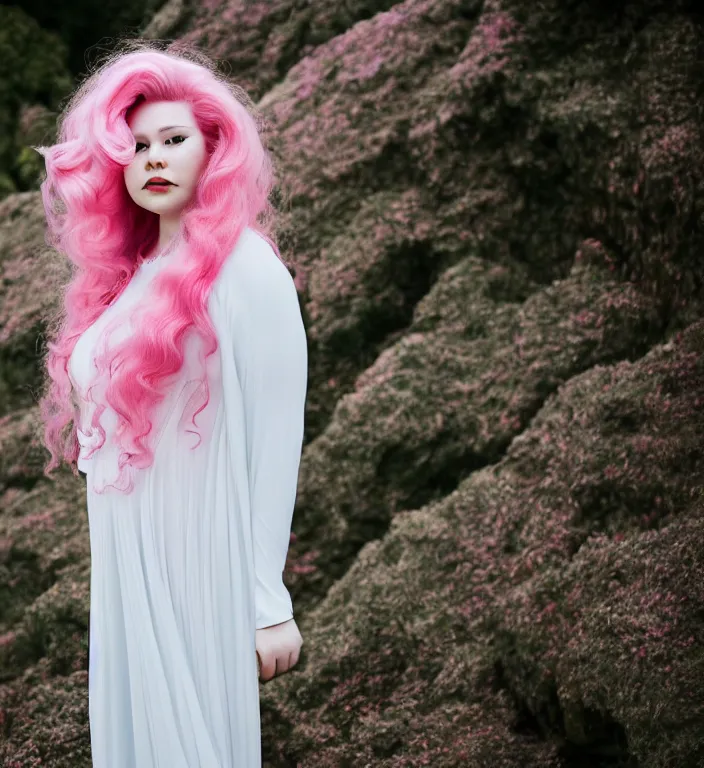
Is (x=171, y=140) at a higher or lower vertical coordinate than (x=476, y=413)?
higher

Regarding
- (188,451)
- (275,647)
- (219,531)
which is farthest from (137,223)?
(275,647)

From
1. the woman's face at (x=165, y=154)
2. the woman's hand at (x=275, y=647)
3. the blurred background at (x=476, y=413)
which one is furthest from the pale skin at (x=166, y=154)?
the blurred background at (x=476, y=413)

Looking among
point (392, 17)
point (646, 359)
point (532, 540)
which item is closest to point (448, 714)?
point (532, 540)

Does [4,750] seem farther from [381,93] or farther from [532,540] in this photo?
[381,93]

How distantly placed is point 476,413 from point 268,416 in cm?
217

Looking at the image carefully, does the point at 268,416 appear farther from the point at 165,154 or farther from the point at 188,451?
the point at 165,154

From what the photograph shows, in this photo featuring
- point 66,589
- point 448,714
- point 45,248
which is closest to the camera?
point 448,714

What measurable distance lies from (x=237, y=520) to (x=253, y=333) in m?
0.45

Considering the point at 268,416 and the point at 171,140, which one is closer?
the point at 268,416

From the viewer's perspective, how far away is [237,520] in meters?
2.42

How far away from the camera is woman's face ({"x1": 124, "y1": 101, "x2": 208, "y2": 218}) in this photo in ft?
8.48

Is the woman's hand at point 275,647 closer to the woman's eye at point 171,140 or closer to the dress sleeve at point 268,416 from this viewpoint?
the dress sleeve at point 268,416

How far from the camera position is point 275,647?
2.37 m

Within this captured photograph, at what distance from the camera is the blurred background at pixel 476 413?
375cm
